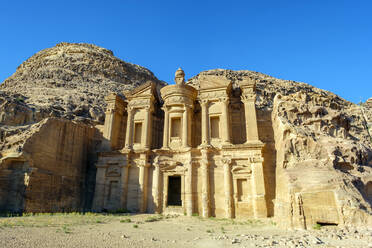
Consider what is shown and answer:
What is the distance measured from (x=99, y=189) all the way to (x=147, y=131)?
20.6 ft

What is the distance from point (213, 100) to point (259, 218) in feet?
33.4

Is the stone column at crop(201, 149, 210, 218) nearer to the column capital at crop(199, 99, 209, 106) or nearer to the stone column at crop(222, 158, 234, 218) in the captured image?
the stone column at crop(222, 158, 234, 218)

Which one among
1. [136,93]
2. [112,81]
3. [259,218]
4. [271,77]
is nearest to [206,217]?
[259,218]

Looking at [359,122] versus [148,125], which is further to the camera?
[148,125]

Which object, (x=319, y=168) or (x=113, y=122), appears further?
(x=113, y=122)

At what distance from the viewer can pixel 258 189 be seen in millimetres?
16906

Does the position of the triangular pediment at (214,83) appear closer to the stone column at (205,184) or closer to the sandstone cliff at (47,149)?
the stone column at (205,184)

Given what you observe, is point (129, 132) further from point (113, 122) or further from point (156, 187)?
point (156, 187)

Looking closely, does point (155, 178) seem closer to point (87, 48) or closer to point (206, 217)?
point (206, 217)

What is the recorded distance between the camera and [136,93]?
23.1 meters

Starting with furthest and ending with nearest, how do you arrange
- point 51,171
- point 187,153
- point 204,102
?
point 204,102
point 187,153
point 51,171

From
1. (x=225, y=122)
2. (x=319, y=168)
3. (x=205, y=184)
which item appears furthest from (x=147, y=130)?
(x=319, y=168)

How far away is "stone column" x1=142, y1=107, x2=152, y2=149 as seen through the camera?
818 inches

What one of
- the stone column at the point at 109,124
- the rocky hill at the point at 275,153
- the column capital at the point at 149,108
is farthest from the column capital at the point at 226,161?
the stone column at the point at 109,124
